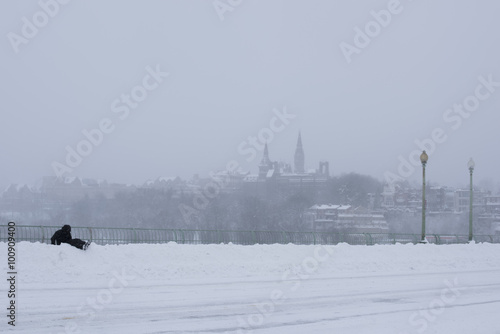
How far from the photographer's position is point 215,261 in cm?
2120

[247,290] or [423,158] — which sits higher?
[423,158]

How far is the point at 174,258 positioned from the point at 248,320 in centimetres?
949

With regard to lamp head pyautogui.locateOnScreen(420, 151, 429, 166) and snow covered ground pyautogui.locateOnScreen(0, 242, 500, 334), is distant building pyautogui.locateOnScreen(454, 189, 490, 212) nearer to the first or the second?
lamp head pyautogui.locateOnScreen(420, 151, 429, 166)

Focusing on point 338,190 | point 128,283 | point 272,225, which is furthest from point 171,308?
point 338,190

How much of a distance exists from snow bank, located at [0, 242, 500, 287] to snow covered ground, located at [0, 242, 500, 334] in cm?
4

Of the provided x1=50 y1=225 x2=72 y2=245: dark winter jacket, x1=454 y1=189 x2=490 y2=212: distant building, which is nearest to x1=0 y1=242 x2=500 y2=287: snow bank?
x1=50 y1=225 x2=72 y2=245: dark winter jacket

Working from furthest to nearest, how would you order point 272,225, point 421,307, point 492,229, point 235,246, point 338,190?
1. point 338,190
2. point 492,229
3. point 272,225
4. point 235,246
5. point 421,307

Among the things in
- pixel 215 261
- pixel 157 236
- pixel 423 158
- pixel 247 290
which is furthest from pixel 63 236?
pixel 423 158

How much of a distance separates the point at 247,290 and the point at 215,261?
5.14m

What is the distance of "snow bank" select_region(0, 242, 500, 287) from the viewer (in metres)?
17.9

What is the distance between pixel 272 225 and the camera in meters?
102

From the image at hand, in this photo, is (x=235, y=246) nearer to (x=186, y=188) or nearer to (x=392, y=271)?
(x=392, y=271)

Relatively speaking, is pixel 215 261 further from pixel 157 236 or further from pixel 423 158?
pixel 423 158

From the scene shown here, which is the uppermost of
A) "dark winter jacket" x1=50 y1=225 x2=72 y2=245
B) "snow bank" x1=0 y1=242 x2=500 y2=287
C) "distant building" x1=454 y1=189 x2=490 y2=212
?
"dark winter jacket" x1=50 y1=225 x2=72 y2=245
